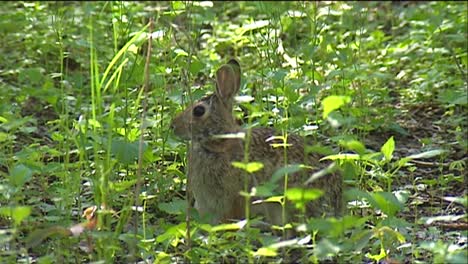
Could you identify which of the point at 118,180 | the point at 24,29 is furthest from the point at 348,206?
the point at 24,29

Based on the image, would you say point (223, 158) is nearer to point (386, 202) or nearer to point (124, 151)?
point (124, 151)

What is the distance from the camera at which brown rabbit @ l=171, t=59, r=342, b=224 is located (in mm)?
5129

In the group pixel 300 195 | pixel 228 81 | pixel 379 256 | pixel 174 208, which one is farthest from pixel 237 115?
pixel 300 195

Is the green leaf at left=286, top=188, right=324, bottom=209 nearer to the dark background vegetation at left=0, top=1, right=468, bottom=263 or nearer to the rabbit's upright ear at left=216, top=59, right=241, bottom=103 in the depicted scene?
the dark background vegetation at left=0, top=1, right=468, bottom=263

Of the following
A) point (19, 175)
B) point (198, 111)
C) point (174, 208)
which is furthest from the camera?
point (198, 111)

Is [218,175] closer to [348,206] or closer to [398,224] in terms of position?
[348,206]

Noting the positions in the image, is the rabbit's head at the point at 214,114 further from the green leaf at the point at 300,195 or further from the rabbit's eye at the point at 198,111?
the green leaf at the point at 300,195

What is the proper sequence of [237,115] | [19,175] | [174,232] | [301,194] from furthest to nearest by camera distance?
[237,115] < [19,175] < [174,232] < [301,194]

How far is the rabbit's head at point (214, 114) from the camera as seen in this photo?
203 inches

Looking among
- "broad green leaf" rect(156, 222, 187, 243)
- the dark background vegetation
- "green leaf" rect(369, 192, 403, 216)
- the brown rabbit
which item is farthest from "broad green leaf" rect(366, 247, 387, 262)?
"broad green leaf" rect(156, 222, 187, 243)

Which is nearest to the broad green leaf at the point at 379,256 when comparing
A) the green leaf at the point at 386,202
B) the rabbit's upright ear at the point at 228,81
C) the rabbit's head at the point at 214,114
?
the green leaf at the point at 386,202

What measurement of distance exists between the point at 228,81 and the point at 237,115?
18.8 inches

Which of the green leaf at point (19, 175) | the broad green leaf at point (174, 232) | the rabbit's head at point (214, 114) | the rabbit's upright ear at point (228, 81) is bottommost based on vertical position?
the broad green leaf at point (174, 232)

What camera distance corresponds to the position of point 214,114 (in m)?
5.20
